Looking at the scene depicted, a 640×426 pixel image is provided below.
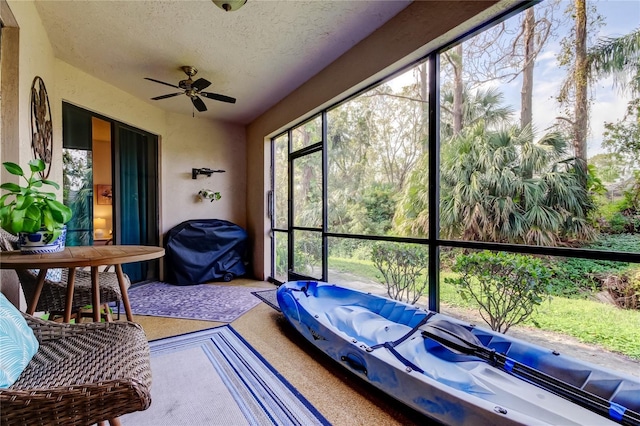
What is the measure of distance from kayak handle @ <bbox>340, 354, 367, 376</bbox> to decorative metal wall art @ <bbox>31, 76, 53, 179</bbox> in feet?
9.53

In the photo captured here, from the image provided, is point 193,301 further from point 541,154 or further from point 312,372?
point 541,154

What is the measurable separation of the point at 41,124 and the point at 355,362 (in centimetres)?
328

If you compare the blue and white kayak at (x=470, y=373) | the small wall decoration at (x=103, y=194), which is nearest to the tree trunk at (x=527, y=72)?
the blue and white kayak at (x=470, y=373)

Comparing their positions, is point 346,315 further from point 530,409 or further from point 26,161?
point 26,161

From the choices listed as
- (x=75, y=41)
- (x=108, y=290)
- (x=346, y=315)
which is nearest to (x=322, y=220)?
(x=346, y=315)

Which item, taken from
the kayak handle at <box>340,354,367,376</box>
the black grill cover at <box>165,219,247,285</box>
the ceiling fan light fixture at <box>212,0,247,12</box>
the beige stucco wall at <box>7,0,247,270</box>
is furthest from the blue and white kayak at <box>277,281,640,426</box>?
the beige stucco wall at <box>7,0,247,270</box>

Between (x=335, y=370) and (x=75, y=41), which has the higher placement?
(x=75, y=41)

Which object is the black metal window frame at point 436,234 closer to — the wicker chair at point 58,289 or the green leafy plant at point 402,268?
the green leafy plant at point 402,268

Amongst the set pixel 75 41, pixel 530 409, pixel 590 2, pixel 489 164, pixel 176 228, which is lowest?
pixel 530 409

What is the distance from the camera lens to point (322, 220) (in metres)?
3.51

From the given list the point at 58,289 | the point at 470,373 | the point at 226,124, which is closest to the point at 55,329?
the point at 58,289

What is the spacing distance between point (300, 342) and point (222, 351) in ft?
2.06

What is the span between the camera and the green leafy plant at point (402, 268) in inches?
94.0

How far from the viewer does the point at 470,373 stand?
1.50 metres
